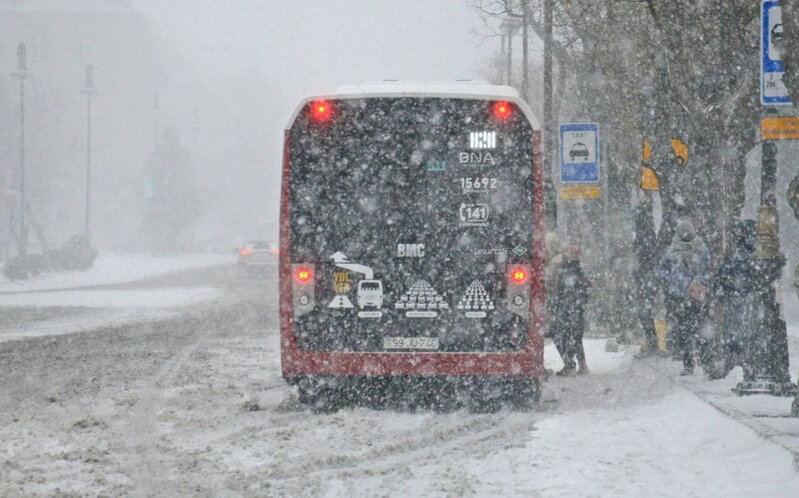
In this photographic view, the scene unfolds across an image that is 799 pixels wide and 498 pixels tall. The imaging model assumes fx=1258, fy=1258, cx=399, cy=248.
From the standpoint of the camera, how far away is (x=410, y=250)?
1170 centimetres

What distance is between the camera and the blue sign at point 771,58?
1068 centimetres

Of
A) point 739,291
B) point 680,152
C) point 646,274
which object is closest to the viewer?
point 739,291

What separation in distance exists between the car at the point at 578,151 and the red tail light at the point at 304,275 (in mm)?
8110

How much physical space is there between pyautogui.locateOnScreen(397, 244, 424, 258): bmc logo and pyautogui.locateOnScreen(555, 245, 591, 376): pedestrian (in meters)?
4.08

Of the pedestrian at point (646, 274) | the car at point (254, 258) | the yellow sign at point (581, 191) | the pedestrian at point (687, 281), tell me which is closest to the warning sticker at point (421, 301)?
the pedestrian at point (687, 281)

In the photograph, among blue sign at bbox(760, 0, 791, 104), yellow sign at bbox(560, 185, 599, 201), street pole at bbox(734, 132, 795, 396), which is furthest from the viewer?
yellow sign at bbox(560, 185, 599, 201)

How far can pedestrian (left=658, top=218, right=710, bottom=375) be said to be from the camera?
1408 cm

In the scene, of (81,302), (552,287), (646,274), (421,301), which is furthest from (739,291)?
(81,302)

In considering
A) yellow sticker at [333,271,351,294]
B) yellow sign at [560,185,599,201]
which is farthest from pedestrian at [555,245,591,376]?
yellow sticker at [333,271,351,294]

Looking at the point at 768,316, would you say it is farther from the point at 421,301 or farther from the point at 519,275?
the point at 421,301

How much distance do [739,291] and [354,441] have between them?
4369 mm

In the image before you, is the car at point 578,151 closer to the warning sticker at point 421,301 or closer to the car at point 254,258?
the warning sticker at point 421,301

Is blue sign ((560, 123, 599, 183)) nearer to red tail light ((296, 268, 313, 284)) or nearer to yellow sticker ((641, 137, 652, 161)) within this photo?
yellow sticker ((641, 137, 652, 161))

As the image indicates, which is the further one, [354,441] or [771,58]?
[771,58]
